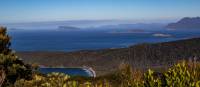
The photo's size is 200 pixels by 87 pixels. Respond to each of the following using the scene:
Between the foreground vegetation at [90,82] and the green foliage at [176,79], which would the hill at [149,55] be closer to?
the foreground vegetation at [90,82]

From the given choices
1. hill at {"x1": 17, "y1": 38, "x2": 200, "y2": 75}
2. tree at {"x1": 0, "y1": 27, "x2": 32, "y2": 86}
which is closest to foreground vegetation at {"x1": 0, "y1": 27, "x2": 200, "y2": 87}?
tree at {"x1": 0, "y1": 27, "x2": 32, "y2": 86}

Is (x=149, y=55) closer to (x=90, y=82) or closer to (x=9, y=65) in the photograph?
(x=9, y=65)

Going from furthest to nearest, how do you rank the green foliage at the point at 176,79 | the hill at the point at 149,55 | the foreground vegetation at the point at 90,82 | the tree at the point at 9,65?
1. the hill at the point at 149,55
2. the tree at the point at 9,65
3. the foreground vegetation at the point at 90,82
4. the green foliage at the point at 176,79

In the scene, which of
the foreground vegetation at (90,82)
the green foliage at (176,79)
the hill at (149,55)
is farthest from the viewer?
the hill at (149,55)

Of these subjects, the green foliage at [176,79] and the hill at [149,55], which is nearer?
the green foliage at [176,79]

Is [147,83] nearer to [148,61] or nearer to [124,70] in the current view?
[124,70]

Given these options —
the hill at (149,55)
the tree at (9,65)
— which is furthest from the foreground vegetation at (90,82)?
the hill at (149,55)

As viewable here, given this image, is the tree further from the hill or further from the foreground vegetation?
the hill

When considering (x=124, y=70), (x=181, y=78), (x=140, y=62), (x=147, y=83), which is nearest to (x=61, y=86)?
(x=147, y=83)
